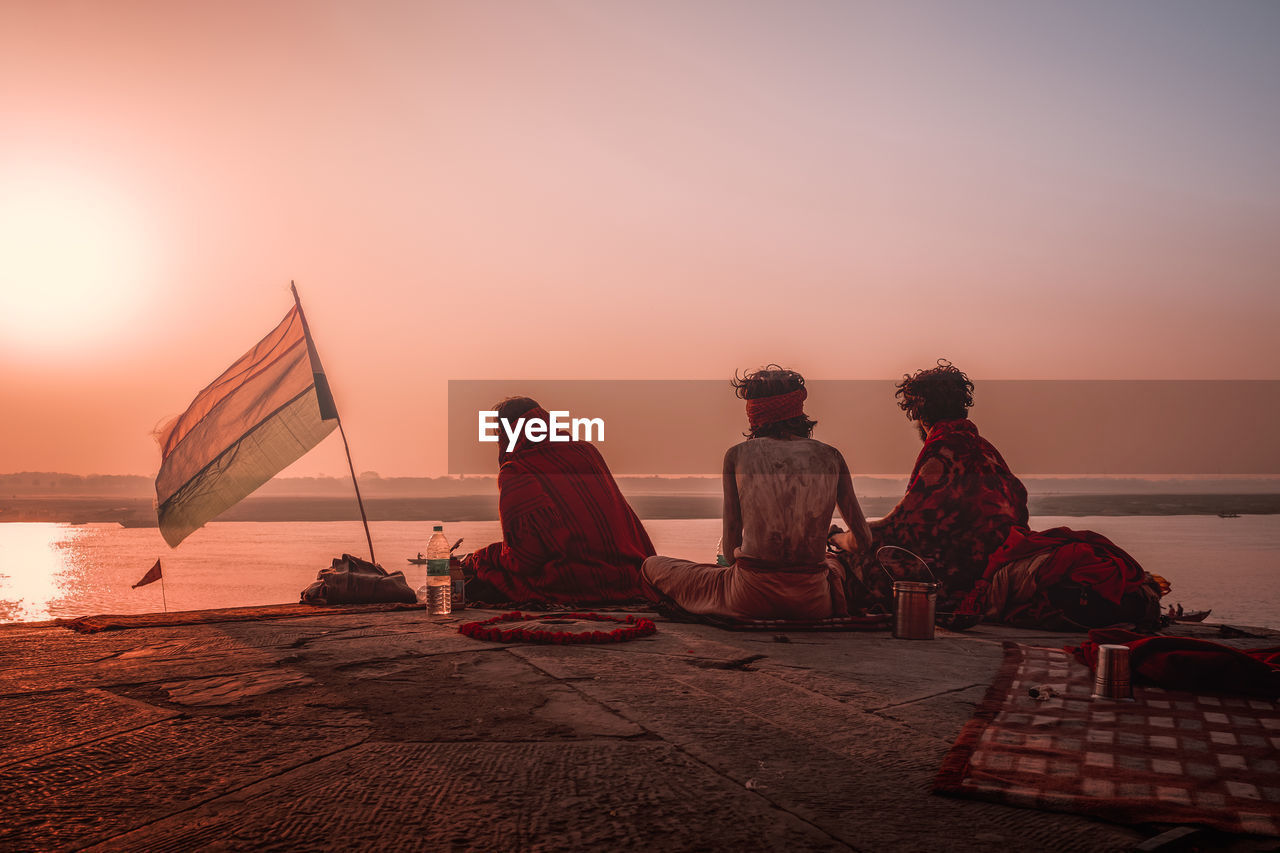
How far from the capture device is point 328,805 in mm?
2166

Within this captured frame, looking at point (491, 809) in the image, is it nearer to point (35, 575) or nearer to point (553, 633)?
point (553, 633)

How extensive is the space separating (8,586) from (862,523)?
19624 millimetres

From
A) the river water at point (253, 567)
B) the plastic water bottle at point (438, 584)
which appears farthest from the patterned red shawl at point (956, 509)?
the river water at point (253, 567)

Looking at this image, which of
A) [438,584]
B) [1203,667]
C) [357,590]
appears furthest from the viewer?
[357,590]

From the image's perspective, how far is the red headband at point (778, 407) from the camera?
17.5 ft

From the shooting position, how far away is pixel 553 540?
21.9ft

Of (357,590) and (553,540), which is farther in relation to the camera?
(357,590)

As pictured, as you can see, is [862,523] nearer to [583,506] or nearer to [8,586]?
[583,506]

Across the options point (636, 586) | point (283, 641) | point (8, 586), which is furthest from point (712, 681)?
point (8, 586)

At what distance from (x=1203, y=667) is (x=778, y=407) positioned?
257 cm

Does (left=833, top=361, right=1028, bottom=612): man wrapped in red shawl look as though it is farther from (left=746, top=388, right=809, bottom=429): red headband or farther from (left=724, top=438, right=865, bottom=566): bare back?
(left=746, top=388, right=809, bottom=429): red headband

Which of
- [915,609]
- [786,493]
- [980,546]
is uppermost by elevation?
[786,493]

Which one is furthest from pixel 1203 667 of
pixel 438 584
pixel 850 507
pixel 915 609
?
pixel 438 584

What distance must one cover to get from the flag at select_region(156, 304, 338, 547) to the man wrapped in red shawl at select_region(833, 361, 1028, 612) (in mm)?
4903
